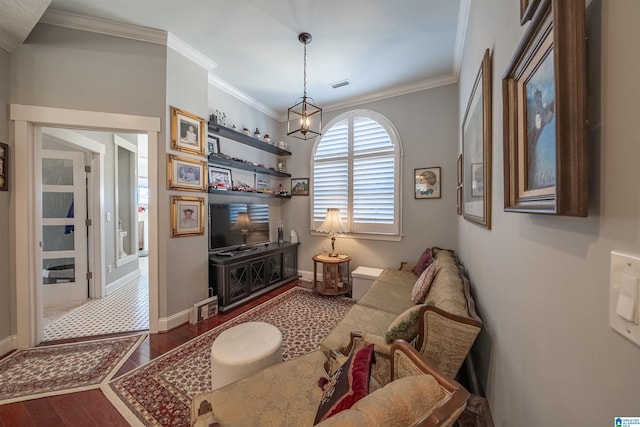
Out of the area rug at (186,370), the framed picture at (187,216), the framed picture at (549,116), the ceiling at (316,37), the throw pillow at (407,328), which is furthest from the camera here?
the framed picture at (187,216)

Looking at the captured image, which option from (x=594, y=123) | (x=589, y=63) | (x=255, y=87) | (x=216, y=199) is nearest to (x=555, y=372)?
(x=594, y=123)

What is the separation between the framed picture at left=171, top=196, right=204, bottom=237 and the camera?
104 inches

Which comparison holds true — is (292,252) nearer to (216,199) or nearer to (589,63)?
(216,199)

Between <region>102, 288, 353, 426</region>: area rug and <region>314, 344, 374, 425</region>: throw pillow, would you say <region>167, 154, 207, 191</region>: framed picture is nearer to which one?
<region>102, 288, 353, 426</region>: area rug

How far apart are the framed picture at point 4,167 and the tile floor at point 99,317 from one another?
153 centimetres

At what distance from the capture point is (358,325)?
6.22 feet

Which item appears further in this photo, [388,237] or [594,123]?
[388,237]

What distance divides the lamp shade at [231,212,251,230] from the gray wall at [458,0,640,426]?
326 centimetres

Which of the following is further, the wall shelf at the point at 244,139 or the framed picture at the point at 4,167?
the wall shelf at the point at 244,139

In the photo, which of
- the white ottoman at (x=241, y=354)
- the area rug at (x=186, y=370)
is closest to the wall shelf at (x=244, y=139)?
the area rug at (x=186, y=370)

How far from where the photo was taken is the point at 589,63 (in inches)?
19.4

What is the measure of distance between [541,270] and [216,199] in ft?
11.4

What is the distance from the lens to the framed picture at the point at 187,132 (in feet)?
8.64

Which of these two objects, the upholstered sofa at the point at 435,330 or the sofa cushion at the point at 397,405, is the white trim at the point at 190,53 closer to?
the upholstered sofa at the point at 435,330
